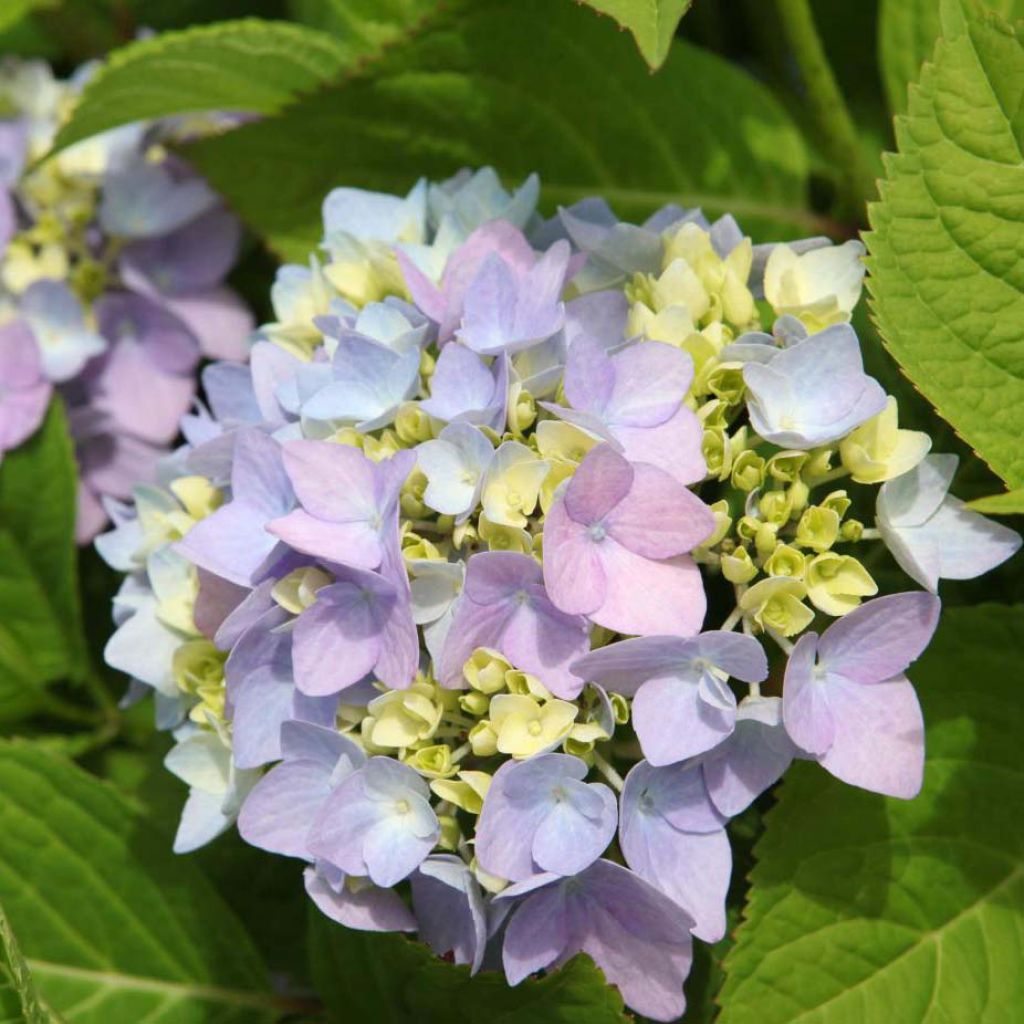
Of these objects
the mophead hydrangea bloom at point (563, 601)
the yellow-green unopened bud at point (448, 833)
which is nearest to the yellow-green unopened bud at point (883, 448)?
the mophead hydrangea bloom at point (563, 601)

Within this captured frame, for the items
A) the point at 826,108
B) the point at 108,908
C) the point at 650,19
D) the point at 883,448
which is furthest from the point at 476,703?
the point at 826,108

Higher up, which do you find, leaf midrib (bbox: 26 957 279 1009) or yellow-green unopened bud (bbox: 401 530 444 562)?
yellow-green unopened bud (bbox: 401 530 444 562)

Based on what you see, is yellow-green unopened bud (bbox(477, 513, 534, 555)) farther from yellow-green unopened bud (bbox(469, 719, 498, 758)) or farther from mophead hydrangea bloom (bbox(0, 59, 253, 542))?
mophead hydrangea bloom (bbox(0, 59, 253, 542))

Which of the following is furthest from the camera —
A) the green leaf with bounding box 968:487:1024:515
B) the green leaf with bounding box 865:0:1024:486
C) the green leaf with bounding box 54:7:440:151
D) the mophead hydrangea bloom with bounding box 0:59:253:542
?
the mophead hydrangea bloom with bounding box 0:59:253:542

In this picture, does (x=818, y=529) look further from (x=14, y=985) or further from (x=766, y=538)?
(x=14, y=985)

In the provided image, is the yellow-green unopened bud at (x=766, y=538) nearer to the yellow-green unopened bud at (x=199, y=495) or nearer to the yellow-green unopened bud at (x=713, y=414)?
the yellow-green unopened bud at (x=713, y=414)

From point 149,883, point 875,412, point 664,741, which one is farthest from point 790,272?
point 149,883

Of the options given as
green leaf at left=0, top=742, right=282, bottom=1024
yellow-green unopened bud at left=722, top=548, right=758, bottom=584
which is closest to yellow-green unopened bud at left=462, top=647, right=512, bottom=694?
yellow-green unopened bud at left=722, top=548, right=758, bottom=584

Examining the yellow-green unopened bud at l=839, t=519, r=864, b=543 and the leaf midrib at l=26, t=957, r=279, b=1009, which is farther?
the leaf midrib at l=26, t=957, r=279, b=1009
